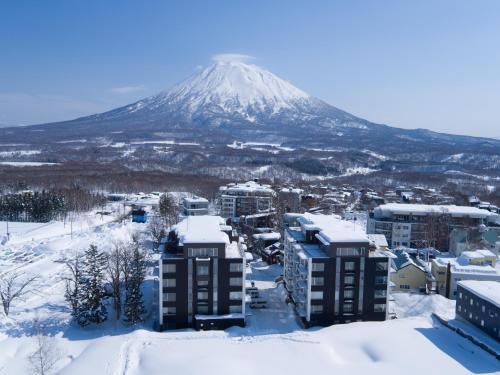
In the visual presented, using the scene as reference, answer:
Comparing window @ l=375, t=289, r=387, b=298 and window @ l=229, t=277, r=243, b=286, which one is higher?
window @ l=229, t=277, r=243, b=286

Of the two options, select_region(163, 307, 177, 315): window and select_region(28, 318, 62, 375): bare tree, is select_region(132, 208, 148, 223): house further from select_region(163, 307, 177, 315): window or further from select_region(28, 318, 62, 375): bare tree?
select_region(28, 318, 62, 375): bare tree

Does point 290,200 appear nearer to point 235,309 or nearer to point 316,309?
point 316,309

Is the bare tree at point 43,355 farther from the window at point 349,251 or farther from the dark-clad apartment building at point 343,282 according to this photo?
the window at point 349,251

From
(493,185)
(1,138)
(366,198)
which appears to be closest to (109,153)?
(1,138)

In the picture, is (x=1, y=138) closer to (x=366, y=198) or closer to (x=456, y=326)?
(x=366, y=198)

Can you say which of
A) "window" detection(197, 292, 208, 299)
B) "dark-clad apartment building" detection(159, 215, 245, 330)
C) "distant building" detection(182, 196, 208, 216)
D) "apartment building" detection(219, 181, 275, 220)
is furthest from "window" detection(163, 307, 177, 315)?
"apartment building" detection(219, 181, 275, 220)

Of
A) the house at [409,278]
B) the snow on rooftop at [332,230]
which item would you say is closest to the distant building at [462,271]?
the house at [409,278]

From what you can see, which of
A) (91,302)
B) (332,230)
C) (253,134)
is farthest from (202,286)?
(253,134)
